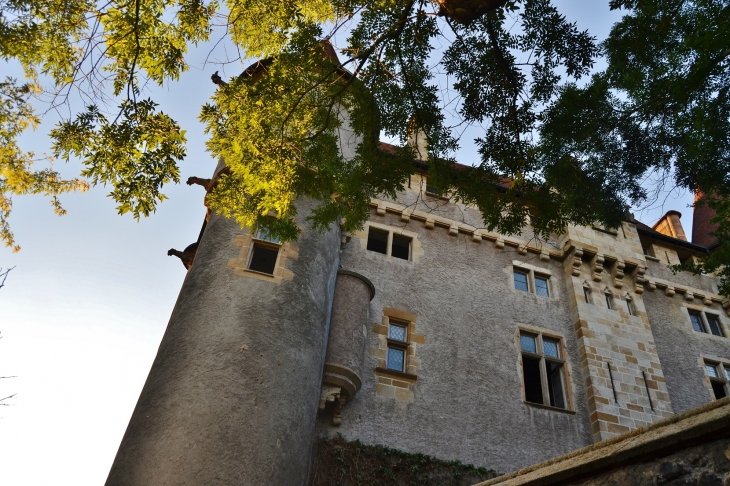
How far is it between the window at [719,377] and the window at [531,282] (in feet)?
15.5

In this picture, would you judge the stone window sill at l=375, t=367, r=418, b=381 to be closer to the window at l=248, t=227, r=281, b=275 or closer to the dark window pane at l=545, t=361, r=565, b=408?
the window at l=248, t=227, r=281, b=275

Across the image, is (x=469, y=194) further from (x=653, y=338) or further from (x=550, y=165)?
(x=653, y=338)

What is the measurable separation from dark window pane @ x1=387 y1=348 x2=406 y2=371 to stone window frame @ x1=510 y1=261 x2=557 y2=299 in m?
3.90

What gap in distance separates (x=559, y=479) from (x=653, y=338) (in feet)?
40.0

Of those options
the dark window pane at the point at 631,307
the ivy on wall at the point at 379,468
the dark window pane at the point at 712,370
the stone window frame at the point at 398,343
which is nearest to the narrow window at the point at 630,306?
Result: the dark window pane at the point at 631,307

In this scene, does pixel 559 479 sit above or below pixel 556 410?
below

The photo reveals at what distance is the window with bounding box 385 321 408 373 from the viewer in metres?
11.2

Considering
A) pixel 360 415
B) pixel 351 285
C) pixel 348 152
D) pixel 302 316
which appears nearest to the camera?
pixel 302 316

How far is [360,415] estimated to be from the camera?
33.0ft

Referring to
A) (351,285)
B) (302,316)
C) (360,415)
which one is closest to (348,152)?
(351,285)

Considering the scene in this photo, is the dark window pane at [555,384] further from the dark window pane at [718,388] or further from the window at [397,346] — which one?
the dark window pane at [718,388]

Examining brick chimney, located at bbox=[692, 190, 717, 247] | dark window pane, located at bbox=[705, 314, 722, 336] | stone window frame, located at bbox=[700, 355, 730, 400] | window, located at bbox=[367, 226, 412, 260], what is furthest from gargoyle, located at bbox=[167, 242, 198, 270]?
brick chimney, located at bbox=[692, 190, 717, 247]

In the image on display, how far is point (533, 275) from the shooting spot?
1400cm

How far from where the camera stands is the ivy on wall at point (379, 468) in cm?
908
